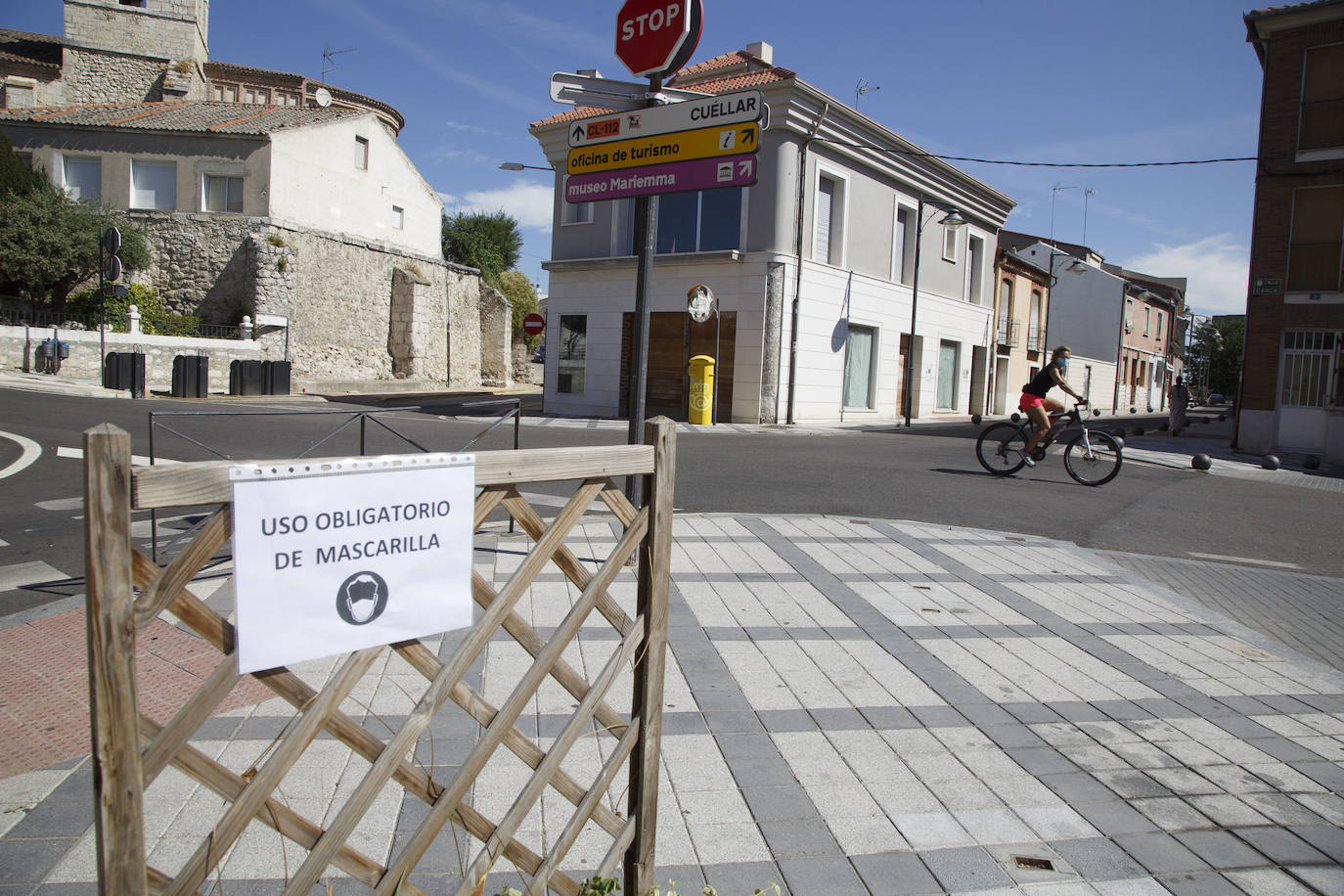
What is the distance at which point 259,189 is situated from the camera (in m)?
26.7

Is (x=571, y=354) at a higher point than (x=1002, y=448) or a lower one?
higher

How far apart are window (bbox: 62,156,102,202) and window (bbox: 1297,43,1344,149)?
108 feet

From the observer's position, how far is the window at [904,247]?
2489 cm

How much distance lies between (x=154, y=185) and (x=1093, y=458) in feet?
92.5

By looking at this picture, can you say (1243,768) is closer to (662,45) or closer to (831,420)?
(662,45)

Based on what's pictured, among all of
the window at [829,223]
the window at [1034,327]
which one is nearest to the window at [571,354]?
the window at [829,223]

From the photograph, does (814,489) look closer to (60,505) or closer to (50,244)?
(60,505)

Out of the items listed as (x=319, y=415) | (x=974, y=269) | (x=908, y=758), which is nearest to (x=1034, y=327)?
(x=974, y=269)

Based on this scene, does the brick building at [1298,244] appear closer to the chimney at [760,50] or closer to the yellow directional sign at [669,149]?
the chimney at [760,50]

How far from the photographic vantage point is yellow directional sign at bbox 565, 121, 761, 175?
4637mm

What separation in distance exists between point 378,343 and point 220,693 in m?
31.0

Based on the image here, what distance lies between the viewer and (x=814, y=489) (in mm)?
9906

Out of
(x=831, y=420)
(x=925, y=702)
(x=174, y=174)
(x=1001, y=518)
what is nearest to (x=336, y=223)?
(x=174, y=174)

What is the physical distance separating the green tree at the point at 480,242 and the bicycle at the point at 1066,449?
3870cm
